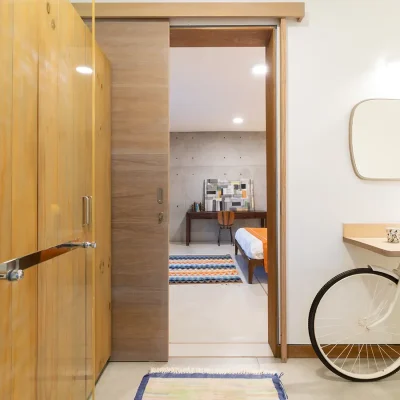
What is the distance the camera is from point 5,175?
3.10 ft

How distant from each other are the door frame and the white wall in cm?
6

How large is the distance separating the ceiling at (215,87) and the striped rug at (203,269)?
247 centimetres

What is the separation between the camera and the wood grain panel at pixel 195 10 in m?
2.14

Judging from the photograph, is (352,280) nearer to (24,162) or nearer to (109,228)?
(109,228)

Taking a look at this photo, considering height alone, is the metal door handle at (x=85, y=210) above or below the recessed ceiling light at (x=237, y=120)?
below

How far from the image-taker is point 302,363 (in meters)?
2.14

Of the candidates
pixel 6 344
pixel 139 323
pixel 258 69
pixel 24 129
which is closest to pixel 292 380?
pixel 139 323

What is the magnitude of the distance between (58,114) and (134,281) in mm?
1220

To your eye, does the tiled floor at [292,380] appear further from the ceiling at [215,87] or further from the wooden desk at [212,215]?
the wooden desk at [212,215]

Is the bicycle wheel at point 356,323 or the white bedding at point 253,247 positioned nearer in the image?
the bicycle wheel at point 356,323

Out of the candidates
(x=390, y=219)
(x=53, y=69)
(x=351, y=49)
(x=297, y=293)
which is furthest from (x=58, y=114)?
(x=390, y=219)

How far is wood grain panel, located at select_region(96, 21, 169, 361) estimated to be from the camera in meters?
2.16

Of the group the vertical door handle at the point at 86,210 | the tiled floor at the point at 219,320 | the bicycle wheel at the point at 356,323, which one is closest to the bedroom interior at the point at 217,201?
the tiled floor at the point at 219,320

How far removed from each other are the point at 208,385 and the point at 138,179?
1252 mm
